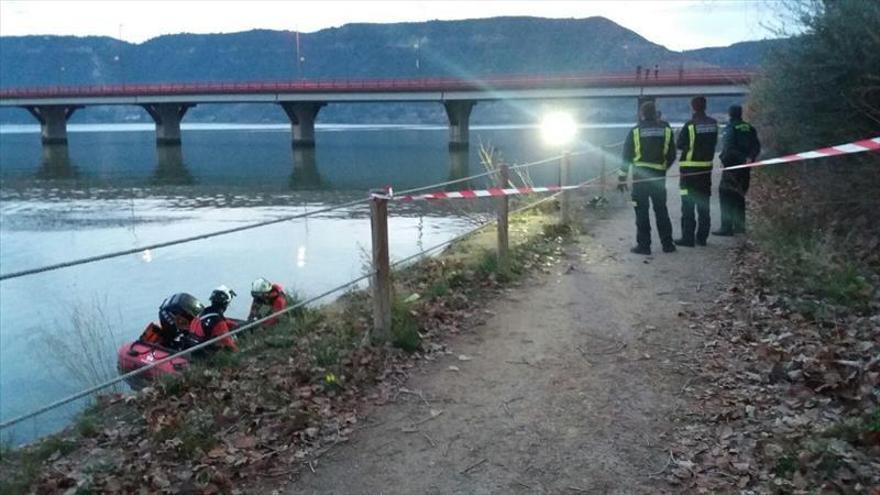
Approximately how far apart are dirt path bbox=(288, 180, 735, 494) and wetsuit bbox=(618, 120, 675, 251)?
186 centimetres

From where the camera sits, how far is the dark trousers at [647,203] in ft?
32.8

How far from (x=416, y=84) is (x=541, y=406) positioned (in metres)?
61.6

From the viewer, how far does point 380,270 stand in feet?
21.6

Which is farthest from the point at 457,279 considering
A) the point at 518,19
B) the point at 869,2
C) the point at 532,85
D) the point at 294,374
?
the point at 518,19

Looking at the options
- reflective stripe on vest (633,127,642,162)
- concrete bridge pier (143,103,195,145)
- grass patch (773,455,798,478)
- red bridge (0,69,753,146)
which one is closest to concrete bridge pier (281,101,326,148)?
red bridge (0,69,753,146)

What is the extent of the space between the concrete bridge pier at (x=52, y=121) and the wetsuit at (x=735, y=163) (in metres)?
80.8

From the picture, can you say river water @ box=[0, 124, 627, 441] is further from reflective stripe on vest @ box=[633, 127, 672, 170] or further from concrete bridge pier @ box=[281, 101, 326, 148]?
concrete bridge pier @ box=[281, 101, 326, 148]

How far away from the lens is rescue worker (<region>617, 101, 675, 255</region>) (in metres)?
9.80

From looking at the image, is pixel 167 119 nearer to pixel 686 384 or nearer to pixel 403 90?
pixel 403 90

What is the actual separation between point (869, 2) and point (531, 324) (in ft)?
19.4

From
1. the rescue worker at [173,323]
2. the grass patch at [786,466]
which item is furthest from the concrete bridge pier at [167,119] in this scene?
the grass patch at [786,466]

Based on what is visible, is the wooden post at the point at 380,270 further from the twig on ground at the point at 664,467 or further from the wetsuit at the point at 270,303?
the wetsuit at the point at 270,303

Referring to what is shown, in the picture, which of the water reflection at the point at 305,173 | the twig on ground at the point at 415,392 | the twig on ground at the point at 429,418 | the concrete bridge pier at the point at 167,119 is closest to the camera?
the twig on ground at the point at 429,418

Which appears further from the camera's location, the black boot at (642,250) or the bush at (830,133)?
the black boot at (642,250)
